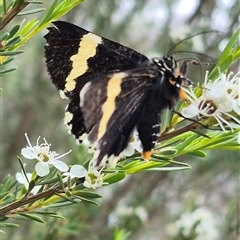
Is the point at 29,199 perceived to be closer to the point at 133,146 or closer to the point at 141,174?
the point at 133,146

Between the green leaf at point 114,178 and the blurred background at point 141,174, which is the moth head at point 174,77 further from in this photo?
the blurred background at point 141,174

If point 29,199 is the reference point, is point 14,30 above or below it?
above

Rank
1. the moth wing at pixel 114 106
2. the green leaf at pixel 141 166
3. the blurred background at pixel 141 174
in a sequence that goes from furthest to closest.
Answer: the blurred background at pixel 141 174 < the green leaf at pixel 141 166 < the moth wing at pixel 114 106

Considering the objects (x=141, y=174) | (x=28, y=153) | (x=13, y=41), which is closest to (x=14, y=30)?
(x=13, y=41)

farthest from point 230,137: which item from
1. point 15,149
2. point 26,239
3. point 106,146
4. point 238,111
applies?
point 15,149

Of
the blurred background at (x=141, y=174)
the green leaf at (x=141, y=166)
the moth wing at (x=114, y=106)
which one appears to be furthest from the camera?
the blurred background at (x=141, y=174)

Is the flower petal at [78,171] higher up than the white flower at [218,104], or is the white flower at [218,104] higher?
the white flower at [218,104]

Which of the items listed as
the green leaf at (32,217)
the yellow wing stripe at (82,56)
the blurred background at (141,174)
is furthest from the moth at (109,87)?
the blurred background at (141,174)

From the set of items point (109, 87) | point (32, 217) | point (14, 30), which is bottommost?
point (32, 217)
